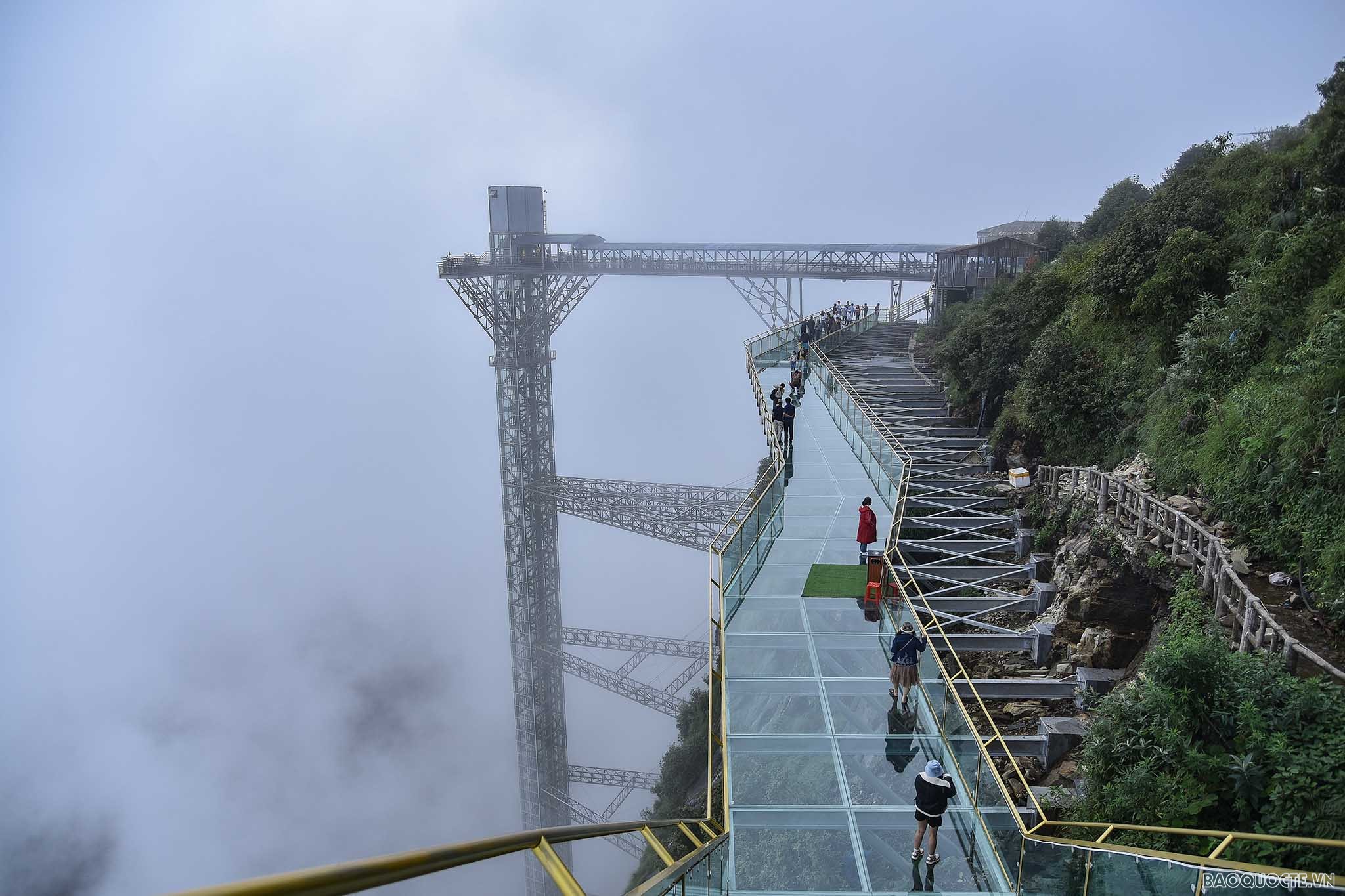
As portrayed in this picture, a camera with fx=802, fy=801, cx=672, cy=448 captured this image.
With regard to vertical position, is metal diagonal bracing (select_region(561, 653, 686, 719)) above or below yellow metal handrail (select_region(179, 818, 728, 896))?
below

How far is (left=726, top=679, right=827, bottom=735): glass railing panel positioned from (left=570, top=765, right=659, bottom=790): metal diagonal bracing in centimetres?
2033

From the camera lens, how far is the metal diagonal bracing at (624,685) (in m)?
27.0

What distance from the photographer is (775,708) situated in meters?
7.72

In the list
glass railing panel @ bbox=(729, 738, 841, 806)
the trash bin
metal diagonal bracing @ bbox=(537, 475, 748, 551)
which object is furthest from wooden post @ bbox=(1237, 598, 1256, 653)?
metal diagonal bracing @ bbox=(537, 475, 748, 551)

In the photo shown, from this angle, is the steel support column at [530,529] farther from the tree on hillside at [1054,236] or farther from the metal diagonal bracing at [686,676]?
the tree on hillside at [1054,236]

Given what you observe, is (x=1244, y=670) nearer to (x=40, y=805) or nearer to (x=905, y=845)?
(x=905, y=845)

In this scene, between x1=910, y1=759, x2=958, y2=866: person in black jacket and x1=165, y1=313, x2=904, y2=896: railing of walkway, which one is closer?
x1=165, y1=313, x2=904, y2=896: railing of walkway

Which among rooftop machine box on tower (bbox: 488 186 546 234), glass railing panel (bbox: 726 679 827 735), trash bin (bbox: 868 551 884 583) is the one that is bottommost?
glass railing panel (bbox: 726 679 827 735)

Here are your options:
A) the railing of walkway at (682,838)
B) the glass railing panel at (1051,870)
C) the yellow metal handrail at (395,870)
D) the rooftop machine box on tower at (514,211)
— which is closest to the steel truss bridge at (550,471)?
the rooftop machine box on tower at (514,211)

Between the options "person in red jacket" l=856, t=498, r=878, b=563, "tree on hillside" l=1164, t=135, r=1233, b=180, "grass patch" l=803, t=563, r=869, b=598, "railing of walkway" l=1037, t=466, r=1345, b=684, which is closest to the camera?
"railing of walkway" l=1037, t=466, r=1345, b=684

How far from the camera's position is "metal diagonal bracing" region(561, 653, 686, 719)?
88.7 ft

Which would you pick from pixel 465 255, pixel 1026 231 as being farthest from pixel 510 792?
pixel 1026 231

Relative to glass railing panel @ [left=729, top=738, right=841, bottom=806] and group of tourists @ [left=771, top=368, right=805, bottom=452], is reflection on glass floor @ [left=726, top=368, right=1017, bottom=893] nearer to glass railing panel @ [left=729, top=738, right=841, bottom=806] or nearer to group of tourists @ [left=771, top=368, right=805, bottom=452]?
glass railing panel @ [left=729, top=738, right=841, bottom=806]

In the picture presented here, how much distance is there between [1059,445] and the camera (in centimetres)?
1599
